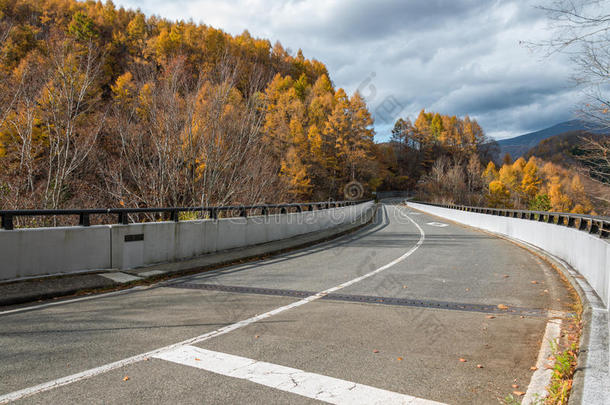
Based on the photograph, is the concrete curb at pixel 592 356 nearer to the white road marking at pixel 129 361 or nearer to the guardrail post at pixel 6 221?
the white road marking at pixel 129 361

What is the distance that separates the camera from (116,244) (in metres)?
9.09

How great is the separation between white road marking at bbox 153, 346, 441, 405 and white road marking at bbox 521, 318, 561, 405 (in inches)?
32.5

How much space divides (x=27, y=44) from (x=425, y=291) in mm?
20002

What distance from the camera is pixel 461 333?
5.18 m

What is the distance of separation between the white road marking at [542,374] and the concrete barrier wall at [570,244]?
0.94 metres

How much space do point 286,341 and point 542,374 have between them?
259cm

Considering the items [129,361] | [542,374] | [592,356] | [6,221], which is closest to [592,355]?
[592,356]

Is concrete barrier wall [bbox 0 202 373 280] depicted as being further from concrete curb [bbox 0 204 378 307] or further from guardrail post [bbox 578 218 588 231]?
guardrail post [bbox 578 218 588 231]

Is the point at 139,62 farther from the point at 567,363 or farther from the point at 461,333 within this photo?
the point at 567,363

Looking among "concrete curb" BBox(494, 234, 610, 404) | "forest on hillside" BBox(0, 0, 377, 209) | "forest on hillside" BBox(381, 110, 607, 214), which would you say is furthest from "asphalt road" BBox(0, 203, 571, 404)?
"forest on hillside" BBox(381, 110, 607, 214)

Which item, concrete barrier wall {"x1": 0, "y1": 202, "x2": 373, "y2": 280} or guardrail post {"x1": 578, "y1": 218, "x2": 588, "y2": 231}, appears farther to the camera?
guardrail post {"x1": 578, "y1": 218, "x2": 588, "y2": 231}

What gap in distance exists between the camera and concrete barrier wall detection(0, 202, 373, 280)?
748 cm

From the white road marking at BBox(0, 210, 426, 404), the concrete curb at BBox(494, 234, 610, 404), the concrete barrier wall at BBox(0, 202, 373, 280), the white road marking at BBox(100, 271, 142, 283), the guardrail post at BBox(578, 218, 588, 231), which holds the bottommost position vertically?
the white road marking at BBox(0, 210, 426, 404)

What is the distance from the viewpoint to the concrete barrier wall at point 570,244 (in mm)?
6552
